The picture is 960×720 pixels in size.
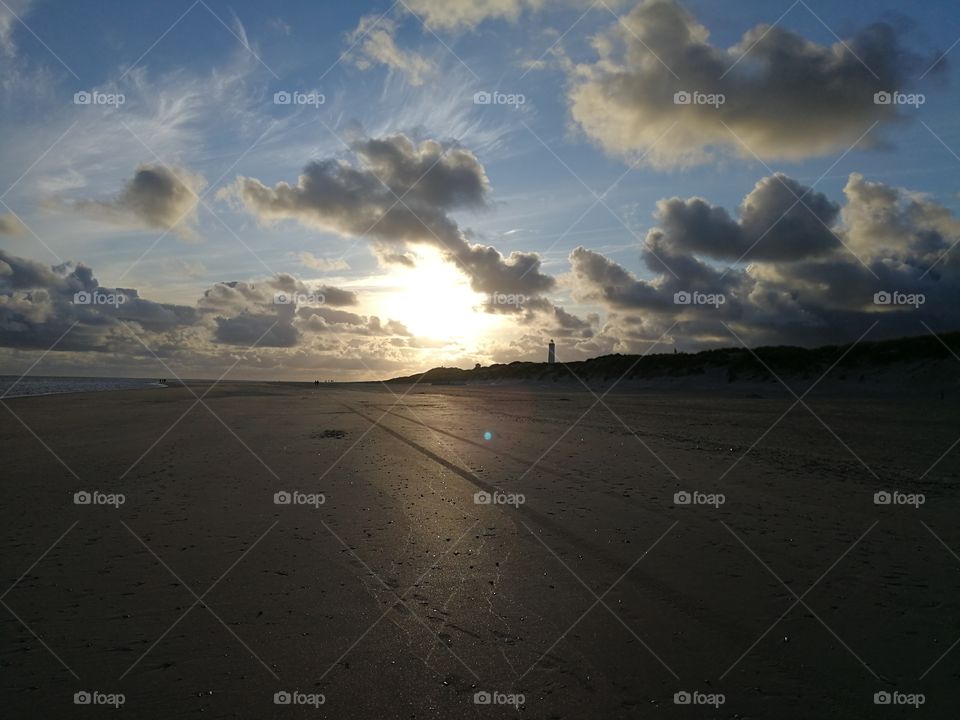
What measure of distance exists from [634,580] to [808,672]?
2018 millimetres

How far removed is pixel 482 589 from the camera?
617cm

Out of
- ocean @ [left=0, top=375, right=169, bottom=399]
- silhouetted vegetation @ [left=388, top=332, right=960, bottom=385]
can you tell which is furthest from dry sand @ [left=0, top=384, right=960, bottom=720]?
ocean @ [left=0, top=375, right=169, bottom=399]

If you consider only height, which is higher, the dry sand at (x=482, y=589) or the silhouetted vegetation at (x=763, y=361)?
the silhouetted vegetation at (x=763, y=361)

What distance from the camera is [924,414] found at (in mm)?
22516

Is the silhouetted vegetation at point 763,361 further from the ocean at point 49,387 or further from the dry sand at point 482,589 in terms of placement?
the ocean at point 49,387

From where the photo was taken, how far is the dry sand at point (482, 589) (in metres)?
4.37

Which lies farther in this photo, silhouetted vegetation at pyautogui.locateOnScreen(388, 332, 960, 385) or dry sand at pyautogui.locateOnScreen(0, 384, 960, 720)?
silhouetted vegetation at pyautogui.locateOnScreen(388, 332, 960, 385)

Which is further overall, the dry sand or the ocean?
the ocean

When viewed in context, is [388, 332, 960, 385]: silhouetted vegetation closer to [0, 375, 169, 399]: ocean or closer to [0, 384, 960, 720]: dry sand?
[0, 384, 960, 720]: dry sand

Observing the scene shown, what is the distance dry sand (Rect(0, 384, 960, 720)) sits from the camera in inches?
172

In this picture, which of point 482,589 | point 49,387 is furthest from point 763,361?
point 49,387

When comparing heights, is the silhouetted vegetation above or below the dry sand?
above

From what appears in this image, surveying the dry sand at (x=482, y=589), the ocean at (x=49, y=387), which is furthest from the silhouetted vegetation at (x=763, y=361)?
the ocean at (x=49, y=387)

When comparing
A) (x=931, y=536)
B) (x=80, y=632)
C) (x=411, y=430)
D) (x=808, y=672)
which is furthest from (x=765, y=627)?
(x=411, y=430)
